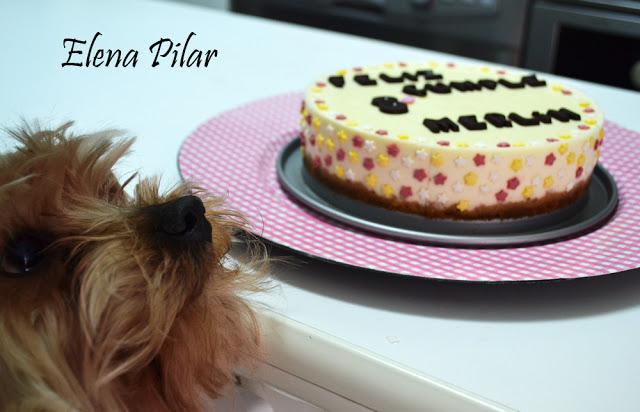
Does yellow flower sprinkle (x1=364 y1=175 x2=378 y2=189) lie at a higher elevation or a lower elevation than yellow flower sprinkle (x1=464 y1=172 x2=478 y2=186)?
lower

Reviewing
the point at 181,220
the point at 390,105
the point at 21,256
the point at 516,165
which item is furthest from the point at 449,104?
the point at 21,256

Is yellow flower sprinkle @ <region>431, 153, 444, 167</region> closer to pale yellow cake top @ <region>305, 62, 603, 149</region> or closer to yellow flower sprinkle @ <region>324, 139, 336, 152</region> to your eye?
pale yellow cake top @ <region>305, 62, 603, 149</region>

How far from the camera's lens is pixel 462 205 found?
34.2 inches

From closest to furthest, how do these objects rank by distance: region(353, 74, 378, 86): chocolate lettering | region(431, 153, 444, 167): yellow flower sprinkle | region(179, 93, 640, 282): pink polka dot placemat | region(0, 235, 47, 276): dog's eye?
region(0, 235, 47, 276): dog's eye → region(179, 93, 640, 282): pink polka dot placemat → region(431, 153, 444, 167): yellow flower sprinkle → region(353, 74, 378, 86): chocolate lettering

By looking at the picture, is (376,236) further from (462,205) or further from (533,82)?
(533,82)

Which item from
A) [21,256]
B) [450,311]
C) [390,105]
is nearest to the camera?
[21,256]

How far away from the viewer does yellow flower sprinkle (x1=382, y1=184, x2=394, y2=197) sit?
0.89 metres

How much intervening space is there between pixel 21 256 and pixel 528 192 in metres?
0.56

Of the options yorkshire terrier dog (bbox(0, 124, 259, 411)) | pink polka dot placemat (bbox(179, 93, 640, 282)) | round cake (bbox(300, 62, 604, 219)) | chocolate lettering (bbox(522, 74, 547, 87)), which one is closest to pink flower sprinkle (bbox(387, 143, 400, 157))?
round cake (bbox(300, 62, 604, 219))

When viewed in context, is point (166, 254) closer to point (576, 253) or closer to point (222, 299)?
point (222, 299)

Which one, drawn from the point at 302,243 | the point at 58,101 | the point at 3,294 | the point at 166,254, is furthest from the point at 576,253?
the point at 58,101

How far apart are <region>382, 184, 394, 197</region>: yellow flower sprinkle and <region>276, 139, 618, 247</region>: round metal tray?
0.02 metres

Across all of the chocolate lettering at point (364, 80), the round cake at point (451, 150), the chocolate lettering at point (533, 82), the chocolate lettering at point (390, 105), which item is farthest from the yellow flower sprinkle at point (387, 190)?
the chocolate lettering at point (533, 82)

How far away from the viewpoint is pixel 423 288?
76cm
